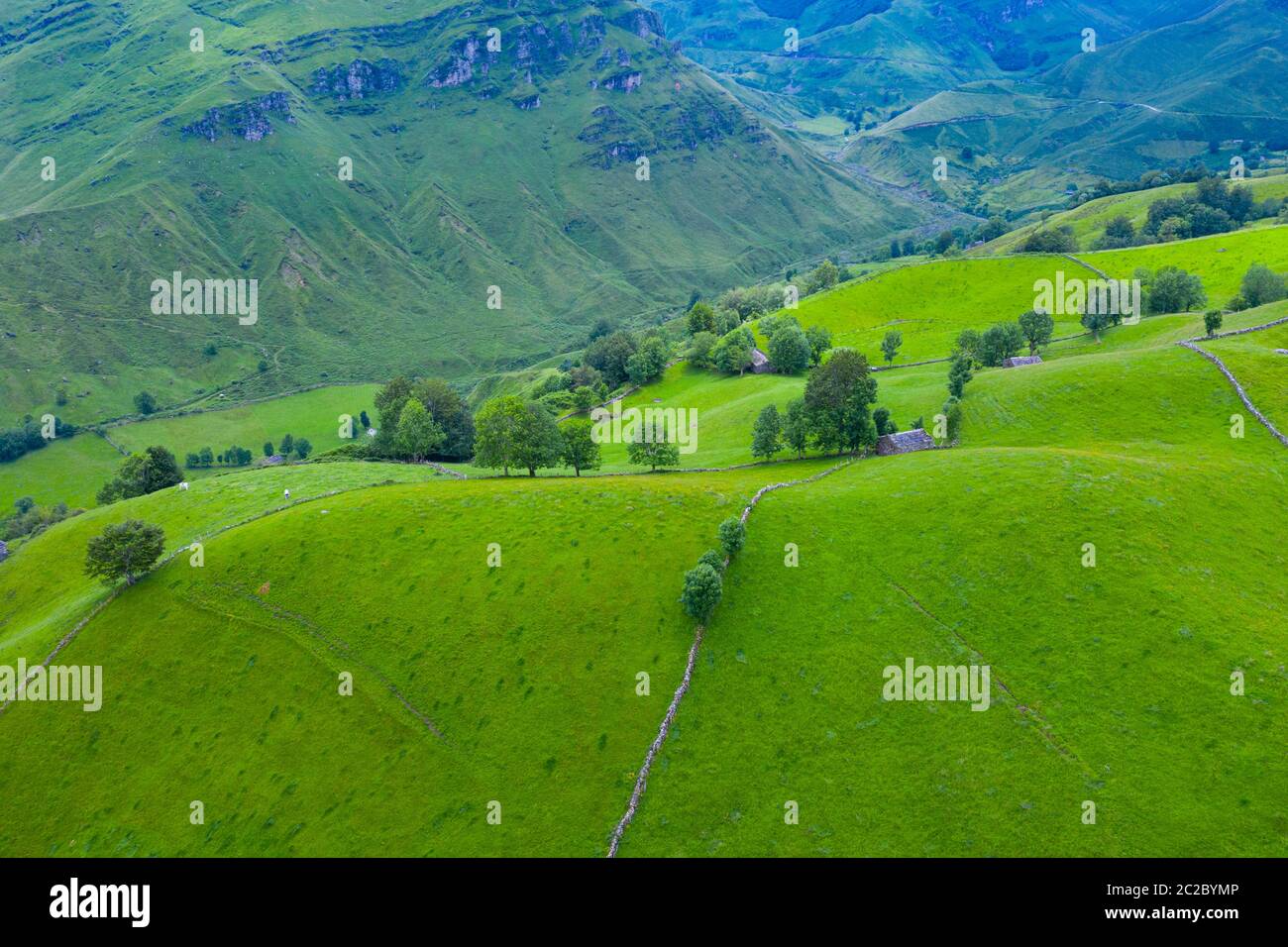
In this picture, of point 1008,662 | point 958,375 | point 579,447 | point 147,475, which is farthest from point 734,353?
point 147,475

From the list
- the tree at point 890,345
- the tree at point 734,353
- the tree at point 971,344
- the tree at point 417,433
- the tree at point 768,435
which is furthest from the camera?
the tree at point 734,353

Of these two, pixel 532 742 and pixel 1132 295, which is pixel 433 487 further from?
pixel 1132 295

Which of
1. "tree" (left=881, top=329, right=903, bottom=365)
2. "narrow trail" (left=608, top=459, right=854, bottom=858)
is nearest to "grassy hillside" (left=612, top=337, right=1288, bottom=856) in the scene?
"narrow trail" (left=608, top=459, right=854, bottom=858)

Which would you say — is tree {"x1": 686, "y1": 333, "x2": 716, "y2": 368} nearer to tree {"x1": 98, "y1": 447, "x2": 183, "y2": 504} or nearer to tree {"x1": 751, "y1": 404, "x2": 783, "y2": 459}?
tree {"x1": 751, "y1": 404, "x2": 783, "y2": 459}

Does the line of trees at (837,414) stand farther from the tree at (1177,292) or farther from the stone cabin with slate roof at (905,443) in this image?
the tree at (1177,292)

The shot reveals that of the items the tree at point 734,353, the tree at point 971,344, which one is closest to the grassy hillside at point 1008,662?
the tree at point 971,344

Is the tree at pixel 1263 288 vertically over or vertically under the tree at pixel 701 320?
under

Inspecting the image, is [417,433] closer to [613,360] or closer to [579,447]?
[579,447]
